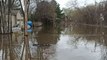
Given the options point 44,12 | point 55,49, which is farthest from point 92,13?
point 55,49

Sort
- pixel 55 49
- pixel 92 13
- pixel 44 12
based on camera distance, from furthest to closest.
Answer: pixel 92 13 < pixel 44 12 < pixel 55 49

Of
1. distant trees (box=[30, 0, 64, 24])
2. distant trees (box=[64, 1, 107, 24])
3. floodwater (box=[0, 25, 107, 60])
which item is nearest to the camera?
floodwater (box=[0, 25, 107, 60])

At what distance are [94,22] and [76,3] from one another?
777 inches

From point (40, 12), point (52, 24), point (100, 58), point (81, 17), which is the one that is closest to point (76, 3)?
point (81, 17)

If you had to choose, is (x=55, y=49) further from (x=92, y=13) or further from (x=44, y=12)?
(x=92, y=13)

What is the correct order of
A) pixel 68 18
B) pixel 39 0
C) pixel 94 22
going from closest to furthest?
1. pixel 39 0
2. pixel 94 22
3. pixel 68 18

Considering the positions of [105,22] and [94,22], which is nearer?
[105,22]

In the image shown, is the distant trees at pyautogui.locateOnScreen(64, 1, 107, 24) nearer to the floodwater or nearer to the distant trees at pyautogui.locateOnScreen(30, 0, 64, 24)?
the distant trees at pyautogui.locateOnScreen(30, 0, 64, 24)

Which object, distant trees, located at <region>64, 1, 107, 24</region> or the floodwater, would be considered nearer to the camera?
the floodwater

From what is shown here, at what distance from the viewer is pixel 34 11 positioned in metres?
53.8

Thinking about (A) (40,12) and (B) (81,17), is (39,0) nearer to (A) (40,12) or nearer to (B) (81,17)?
(A) (40,12)

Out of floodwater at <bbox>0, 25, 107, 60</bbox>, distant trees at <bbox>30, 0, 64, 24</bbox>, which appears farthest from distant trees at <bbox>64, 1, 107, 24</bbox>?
floodwater at <bbox>0, 25, 107, 60</bbox>

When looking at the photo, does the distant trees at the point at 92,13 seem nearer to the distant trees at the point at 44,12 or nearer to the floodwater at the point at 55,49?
the distant trees at the point at 44,12

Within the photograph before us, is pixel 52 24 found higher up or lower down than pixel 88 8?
lower down
